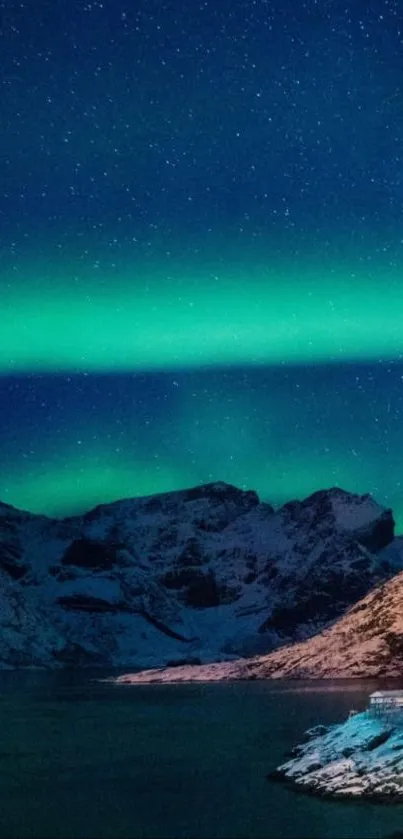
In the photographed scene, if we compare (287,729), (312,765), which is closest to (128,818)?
(312,765)

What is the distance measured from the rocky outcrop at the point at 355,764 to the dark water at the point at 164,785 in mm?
2002

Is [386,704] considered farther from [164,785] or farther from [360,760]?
[164,785]

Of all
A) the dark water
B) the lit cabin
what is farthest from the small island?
the dark water

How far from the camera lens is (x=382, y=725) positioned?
73.8 m

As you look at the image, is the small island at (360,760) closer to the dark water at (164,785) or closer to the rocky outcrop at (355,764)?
the rocky outcrop at (355,764)

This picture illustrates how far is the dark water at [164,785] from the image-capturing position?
5988cm

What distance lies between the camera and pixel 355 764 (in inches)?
2731

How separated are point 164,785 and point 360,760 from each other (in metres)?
17.9

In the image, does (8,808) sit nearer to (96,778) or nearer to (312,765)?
(96,778)

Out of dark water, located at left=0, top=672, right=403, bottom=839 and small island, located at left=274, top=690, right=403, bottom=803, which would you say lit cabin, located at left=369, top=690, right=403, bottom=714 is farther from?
dark water, located at left=0, top=672, right=403, bottom=839

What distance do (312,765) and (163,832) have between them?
19686 millimetres

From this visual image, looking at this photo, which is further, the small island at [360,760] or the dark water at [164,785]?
the small island at [360,760]

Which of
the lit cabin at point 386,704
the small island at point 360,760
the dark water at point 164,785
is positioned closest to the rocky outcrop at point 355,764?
the small island at point 360,760

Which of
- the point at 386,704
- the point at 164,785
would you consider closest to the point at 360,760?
the point at 386,704
